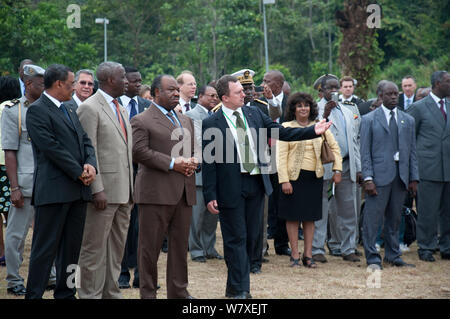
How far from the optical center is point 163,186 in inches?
267

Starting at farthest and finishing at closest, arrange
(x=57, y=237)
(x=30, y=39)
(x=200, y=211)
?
1. (x=30, y=39)
2. (x=200, y=211)
3. (x=57, y=237)

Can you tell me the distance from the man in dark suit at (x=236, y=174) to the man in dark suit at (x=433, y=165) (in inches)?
135

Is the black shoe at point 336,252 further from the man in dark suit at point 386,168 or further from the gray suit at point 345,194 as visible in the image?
the man in dark suit at point 386,168

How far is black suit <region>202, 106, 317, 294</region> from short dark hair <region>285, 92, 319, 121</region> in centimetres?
178

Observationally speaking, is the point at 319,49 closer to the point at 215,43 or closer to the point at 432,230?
the point at 215,43

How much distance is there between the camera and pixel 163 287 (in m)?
7.99

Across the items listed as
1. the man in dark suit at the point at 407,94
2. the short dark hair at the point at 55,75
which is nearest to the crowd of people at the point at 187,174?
the short dark hair at the point at 55,75

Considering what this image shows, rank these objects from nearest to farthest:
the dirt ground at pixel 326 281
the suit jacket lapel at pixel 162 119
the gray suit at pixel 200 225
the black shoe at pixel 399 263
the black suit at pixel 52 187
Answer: the black suit at pixel 52 187, the suit jacket lapel at pixel 162 119, the dirt ground at pixel 326 281, the black shoe at pixel 399 263, the gray suit at pixel 200 225

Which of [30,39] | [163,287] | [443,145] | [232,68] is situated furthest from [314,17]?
[163,287]

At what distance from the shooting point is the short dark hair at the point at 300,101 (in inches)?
363

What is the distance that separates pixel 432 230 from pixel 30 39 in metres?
13.9

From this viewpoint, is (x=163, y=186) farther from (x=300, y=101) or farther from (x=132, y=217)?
(x=300, y=101)

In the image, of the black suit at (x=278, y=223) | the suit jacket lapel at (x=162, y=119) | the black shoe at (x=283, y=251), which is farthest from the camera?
the black shoe at (x=283, y=251)

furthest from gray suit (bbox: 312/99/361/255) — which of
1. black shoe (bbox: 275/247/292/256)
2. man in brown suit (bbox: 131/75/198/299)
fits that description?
man in brown suit (bbox: 131/75/198/299)
